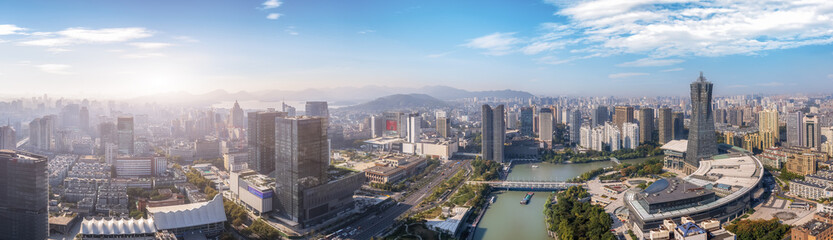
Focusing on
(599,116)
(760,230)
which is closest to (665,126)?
(599,116)

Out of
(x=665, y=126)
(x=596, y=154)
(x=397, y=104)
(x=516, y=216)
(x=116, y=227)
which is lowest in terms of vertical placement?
(x=516, y=216)

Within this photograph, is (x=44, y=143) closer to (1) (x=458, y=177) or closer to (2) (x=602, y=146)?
(1) (x=458, y=177)

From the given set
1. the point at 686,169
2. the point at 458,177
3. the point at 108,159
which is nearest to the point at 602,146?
the point at 686,169

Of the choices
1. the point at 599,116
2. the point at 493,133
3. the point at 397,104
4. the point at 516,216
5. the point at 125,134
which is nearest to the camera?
the point at 516,216

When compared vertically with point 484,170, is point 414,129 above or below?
above

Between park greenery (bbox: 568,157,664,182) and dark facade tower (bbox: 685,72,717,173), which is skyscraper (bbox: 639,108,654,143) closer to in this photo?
park greenery (bbox: 568,157,664,182)

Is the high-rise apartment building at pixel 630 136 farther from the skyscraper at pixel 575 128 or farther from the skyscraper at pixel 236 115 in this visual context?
the skyscraper at pixel 236 115

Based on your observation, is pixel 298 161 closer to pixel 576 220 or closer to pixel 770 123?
pixel 576 220
